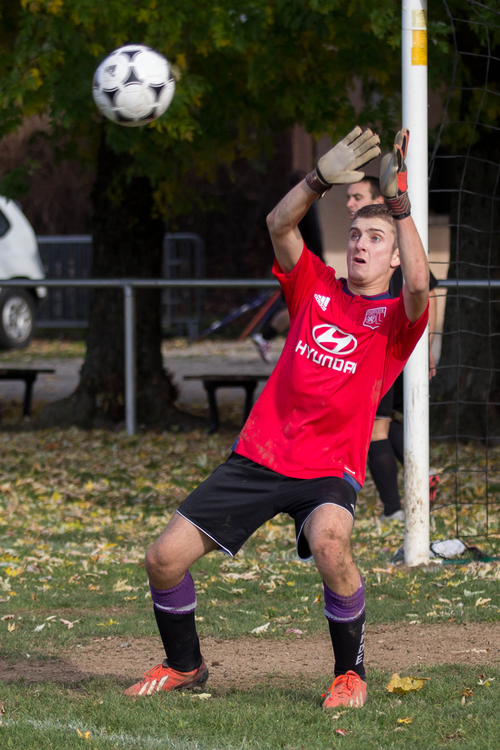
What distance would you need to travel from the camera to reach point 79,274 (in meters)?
21.0

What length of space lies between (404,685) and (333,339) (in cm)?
128

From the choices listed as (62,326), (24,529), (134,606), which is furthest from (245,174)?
(134,606)

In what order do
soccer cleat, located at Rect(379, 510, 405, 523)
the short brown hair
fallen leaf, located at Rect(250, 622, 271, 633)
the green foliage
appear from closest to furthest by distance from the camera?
the short brown hair < fallen leaf, located at Rect(250, 622, 271, 633) < soccer cleat, located at Rect(379, 510, 405, 523) < the green foliage

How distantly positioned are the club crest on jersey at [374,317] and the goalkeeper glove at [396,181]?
0.36 meters

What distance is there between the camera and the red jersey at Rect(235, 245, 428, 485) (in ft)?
11.4

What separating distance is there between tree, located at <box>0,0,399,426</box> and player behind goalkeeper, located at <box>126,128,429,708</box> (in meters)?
3.92

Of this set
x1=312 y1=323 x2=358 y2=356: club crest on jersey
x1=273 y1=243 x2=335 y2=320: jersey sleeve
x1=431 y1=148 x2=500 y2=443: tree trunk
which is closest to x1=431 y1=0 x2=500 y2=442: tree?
x1=431 y1=148 x2=500 y2=443: tree trunk

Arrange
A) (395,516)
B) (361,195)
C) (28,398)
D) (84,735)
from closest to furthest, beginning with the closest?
(84,735) < (361,195) < (395,516) < (28,398)

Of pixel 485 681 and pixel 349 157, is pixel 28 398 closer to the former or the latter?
pixel 485 681

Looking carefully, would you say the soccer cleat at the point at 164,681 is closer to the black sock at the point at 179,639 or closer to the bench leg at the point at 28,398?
the black sock at the point at 179,639

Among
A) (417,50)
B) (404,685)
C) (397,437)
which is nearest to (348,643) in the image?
(404,685)

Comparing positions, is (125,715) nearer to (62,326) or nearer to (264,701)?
(264,701)

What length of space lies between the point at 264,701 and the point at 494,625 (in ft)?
4.64

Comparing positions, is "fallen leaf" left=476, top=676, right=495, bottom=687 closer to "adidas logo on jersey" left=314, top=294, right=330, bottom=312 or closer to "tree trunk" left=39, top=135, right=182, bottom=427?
"adidas logo on jersey" left=314, top=294, right=330, bottom=312
